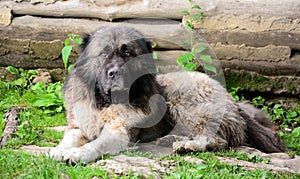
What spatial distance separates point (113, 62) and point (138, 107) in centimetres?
57

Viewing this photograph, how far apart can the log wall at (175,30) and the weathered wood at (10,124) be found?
126 cm

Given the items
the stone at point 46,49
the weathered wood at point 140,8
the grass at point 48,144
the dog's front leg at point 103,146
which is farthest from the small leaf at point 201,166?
the stone at point 46,49

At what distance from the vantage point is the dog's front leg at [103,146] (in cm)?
438

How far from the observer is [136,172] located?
3990 mm

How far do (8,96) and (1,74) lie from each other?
1.78ft

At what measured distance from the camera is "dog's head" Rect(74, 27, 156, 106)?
189 inches

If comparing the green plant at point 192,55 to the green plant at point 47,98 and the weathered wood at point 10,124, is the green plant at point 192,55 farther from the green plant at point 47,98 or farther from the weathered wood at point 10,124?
the weathered wood at point 10,124

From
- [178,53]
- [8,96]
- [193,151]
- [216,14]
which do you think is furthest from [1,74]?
[193,151]

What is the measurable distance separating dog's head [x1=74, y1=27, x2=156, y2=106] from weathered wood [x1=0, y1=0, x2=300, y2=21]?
73.7 inches

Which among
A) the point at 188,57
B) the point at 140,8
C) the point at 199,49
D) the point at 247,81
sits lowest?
the point at 247,81

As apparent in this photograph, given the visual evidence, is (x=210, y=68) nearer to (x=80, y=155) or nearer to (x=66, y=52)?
(x=66, y=52)

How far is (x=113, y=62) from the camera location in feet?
15.8

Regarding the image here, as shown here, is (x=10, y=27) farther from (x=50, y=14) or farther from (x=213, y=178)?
(x=213, y=178)

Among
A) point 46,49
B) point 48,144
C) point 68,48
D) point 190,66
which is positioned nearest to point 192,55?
point 190,66
